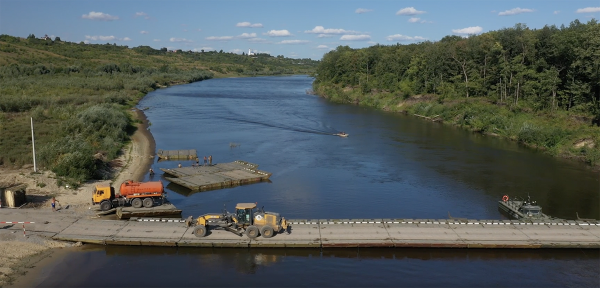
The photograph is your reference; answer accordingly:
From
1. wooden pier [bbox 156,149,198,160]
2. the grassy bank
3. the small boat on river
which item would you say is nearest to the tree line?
the grassy bank

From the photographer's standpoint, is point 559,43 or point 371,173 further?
point 559,43

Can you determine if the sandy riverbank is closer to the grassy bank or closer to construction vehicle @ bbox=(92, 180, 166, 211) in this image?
construction vehicle @ bbox=(92, 180, 166, 211)

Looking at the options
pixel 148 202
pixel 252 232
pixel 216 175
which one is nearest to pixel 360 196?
pixel 216 175

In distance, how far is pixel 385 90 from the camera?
10244 cm

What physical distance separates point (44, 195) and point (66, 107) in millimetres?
38202

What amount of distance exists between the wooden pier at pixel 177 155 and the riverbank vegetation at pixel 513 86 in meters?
37.4

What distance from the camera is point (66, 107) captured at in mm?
67562

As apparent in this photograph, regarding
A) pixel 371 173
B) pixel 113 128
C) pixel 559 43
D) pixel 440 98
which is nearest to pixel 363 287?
pixel 371 173

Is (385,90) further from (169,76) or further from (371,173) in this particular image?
(169,76)

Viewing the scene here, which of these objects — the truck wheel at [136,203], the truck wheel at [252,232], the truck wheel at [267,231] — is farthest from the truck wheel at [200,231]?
→ the truck wheel at [136,203]

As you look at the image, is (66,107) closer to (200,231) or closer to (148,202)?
(148,202)

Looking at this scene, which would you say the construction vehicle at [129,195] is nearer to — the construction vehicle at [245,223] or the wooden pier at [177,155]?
the construction vehicle at [245,223]

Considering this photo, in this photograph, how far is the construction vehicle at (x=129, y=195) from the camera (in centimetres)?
3095

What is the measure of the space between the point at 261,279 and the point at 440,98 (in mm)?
66203
